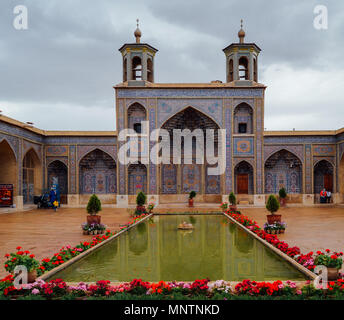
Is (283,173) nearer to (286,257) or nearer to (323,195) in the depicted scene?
(323,195)

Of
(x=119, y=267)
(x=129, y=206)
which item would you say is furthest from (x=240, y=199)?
(x=119, y=267)

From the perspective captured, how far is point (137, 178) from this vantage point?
18.9 meters

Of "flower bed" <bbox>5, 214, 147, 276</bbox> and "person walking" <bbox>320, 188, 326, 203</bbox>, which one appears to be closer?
"flower bed" <bbox>5, 214, 147, 276</bbox>

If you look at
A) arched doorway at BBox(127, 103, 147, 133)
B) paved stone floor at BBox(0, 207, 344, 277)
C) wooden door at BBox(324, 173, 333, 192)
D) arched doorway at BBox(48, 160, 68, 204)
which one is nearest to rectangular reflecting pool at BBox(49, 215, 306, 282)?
paved stone floor at BBox(0, 207, 344, 277)

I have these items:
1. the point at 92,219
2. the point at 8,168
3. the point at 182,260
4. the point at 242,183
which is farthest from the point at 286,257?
the point at 8,168

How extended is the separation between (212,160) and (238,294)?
1597cm

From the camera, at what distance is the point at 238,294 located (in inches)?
161

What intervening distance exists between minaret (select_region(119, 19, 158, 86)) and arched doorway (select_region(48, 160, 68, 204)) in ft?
20.1

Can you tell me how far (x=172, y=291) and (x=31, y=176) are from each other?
54.1ft

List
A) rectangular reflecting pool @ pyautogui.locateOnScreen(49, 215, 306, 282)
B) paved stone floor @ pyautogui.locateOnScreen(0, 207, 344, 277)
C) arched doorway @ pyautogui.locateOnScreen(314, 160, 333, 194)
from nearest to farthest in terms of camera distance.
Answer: rectangular reflecting pool @ pyautogui.locateOnScreen(49, 215, 306, 282) < paved stone floor @ pyautogui.locateOnScreen(0, 207, 344, 277) < arched doorway @ pyautogui.locateOnScreen(314, 160, 333, 194)

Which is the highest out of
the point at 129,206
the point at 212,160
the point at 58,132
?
the point at 58,132

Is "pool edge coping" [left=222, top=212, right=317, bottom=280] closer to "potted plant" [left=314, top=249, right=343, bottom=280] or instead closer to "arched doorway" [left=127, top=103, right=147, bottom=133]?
"potted plant" [left=314, top=249, right=343, bottom=280]

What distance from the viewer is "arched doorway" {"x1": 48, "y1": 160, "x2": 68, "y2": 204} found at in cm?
1962
